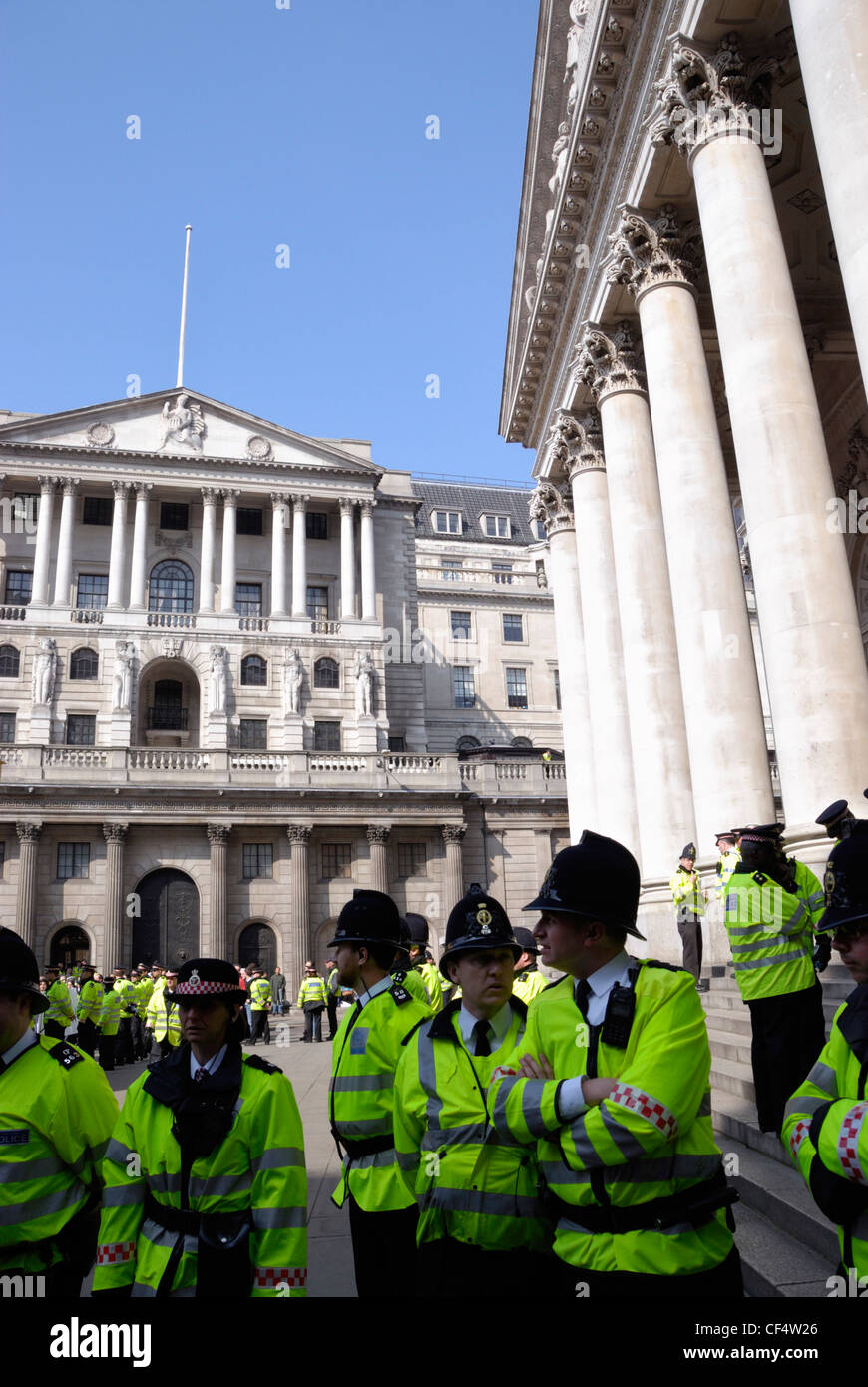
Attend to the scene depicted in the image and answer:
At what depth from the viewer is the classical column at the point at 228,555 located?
4866cm

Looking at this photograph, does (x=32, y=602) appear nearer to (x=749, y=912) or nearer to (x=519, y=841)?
(x=519, y=841)

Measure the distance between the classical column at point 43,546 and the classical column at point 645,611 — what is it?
35730 millimetres

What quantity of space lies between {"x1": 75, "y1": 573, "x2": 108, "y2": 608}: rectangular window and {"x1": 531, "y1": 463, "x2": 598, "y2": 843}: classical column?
3110 centimetres

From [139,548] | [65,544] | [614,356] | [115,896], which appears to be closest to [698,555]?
[614,356]

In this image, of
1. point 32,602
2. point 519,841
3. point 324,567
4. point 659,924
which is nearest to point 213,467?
point 324,567

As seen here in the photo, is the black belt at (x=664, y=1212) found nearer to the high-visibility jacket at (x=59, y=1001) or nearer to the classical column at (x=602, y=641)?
the high-visibility jacket at (x=59, y=1001)

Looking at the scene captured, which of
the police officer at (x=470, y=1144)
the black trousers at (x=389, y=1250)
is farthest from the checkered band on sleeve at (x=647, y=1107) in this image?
the black trousers at (x=389, y=1250)

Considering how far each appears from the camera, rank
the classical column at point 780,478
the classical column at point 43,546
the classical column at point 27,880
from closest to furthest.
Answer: the classical column at point 780,478 → the classical column at point 27,880 → the classical column at point 43,546

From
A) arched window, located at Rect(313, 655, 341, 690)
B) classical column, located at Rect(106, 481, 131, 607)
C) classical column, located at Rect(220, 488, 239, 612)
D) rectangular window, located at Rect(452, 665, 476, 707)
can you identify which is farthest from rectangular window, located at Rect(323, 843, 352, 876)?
rectangular window, located at Rect(452, 665, 476, 707)

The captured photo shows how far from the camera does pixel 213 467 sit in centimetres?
4978

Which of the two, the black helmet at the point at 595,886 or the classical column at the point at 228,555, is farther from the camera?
the classical column at the point at 228,555

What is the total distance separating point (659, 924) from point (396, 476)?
43443mm

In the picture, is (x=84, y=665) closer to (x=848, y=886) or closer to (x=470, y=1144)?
(x=470, y=1144)

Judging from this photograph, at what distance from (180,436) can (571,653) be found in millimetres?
33694
